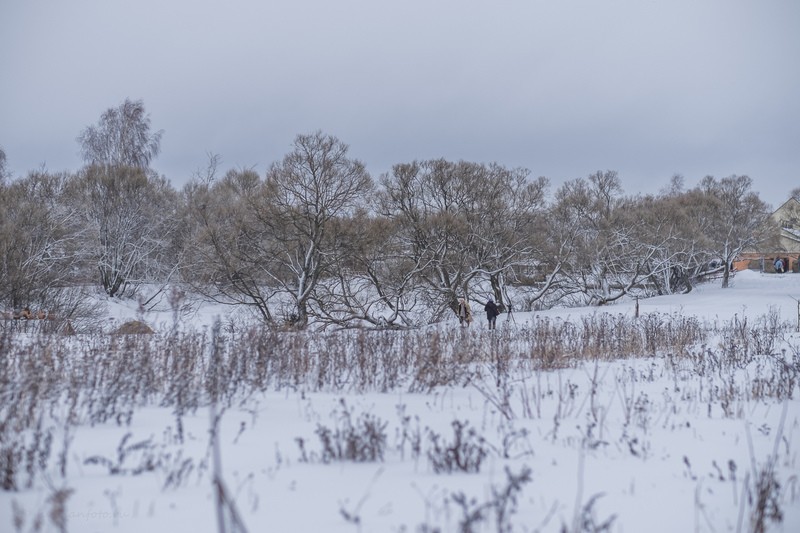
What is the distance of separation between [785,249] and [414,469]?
165ft

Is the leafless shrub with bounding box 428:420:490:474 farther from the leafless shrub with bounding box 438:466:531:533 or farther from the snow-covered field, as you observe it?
the leafless shrub with bounding box 438:466:531:533

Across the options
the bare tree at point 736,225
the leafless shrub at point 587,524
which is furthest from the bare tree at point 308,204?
the bare tree at point 736,225

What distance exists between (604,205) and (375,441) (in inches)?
1302

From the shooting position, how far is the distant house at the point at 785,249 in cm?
4308

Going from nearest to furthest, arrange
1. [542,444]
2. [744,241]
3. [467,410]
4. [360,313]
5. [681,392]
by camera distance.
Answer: [542,444] → [467,410] → [681,392] → [360,313] → [744,241]

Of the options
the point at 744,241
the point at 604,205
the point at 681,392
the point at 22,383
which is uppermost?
the point at 604,205

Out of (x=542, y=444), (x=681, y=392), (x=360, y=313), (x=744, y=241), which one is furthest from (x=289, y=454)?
(x=744, y=241)

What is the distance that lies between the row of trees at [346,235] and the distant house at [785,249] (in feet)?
13.6

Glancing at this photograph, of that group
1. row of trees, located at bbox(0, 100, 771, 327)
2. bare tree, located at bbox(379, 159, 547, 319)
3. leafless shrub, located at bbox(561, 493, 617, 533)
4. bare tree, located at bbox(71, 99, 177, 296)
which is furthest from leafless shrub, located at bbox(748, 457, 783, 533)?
bare tree, located at bbox(71, 99, 177, 296)

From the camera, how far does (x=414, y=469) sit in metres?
3.76

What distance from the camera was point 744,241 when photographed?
36625mm

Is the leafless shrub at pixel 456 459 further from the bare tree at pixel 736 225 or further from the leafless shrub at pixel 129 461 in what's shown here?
the bare tree at pixel 736 225

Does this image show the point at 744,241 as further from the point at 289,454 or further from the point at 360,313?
the point at 289,454

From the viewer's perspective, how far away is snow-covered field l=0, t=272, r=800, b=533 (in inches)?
117
